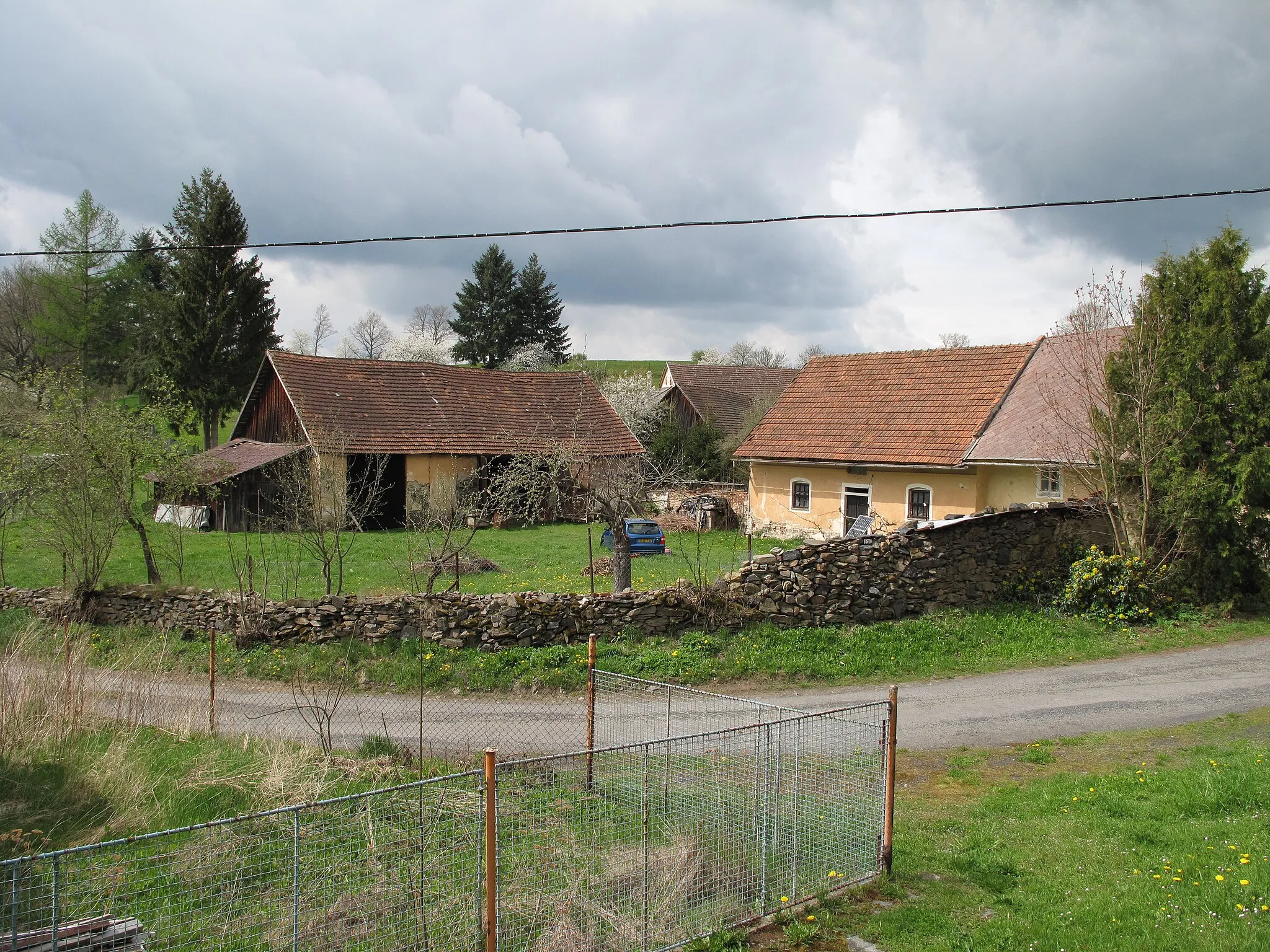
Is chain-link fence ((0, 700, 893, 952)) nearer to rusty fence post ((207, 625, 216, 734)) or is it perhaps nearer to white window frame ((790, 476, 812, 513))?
rusty fence post ((207, 625, 216, 734))

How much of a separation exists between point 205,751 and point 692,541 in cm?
2048

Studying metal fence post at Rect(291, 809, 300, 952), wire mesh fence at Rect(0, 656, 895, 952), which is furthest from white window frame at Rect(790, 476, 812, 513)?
metal fence post at Rect(291, 809, 300, 952)

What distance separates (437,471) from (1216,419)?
25381 mm

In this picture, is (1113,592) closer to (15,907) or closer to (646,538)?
(646,538)

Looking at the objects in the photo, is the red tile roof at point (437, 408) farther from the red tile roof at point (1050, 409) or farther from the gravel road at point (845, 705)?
the gravel road at point (845, 705)

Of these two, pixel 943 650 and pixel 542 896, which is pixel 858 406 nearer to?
pixel 943 650

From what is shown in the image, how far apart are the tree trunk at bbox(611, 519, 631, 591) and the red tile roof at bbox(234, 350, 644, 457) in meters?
14.2

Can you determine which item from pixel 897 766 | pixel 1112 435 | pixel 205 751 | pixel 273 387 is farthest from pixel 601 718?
pixel 273 387

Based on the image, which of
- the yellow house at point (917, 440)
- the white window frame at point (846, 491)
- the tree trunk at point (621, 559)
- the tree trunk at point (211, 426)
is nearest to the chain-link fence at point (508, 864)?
the tree trunk at point (621, 559)

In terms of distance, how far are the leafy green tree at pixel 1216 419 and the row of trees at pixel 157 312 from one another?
4110 centimetres

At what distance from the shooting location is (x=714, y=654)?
14031 mm

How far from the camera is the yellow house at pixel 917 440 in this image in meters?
22.6

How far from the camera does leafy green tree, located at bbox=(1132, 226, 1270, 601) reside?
54.7 feet

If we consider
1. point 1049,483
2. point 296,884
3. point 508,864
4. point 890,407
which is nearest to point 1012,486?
point 1049,483
